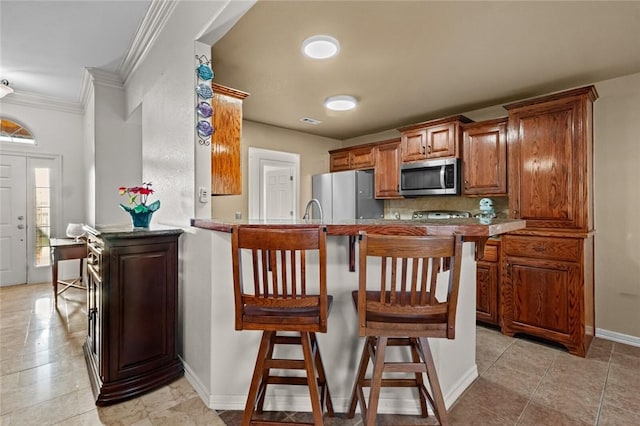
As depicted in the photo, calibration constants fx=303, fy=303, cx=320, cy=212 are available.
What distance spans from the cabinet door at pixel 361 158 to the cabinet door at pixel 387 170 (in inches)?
4.3

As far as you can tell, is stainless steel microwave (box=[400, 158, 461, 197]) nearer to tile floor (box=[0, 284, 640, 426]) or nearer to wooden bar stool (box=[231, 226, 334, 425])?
A: tile floor (box=[0, 284, 640, 426])

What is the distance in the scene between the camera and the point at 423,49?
237cm

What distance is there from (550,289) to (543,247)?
0.37 meters

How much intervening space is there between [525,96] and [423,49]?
67.1 inches

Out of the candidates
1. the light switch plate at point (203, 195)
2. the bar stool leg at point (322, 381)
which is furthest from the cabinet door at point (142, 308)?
the bar stool leg at point (322, 381)

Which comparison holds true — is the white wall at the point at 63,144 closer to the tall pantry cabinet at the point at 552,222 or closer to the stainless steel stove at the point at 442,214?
the stainless steel stove at the point at 442,214

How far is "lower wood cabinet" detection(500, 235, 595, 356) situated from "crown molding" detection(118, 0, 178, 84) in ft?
11.6

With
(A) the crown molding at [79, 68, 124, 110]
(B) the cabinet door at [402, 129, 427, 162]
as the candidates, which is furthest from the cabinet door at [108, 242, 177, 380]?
(B) the cabinet door at [402, 129, 427, 162]

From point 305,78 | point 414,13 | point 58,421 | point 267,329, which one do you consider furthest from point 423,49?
point 58,421

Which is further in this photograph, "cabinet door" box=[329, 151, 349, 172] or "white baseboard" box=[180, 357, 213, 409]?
"cabinet door" box=[329, 151, 349, 172]

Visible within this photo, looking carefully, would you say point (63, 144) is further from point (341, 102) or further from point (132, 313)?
point (341, 102)

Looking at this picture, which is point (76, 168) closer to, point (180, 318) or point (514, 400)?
point (180, 318)

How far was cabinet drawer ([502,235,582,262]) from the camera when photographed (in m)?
2.54

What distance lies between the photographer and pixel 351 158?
487 cm
